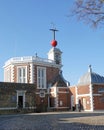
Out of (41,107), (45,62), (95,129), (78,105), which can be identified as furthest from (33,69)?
(95,129)

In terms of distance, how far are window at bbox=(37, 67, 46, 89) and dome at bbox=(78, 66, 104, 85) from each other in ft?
20.1

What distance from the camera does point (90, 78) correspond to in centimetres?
4647

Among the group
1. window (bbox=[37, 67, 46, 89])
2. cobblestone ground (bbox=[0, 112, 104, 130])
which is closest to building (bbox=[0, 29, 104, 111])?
window (bbox=[37, 67, 46, 89])

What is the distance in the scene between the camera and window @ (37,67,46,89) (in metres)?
50.3

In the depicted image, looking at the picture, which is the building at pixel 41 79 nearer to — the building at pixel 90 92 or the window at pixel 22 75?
the window at pixel 22 75

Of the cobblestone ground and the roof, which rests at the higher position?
the roof

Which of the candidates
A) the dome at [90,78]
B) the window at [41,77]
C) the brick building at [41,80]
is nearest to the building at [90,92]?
the dome at [90,78]

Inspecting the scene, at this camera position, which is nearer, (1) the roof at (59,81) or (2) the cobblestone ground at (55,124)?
(2) the cobblestone ground at (55,124)

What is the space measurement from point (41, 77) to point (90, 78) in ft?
28.6

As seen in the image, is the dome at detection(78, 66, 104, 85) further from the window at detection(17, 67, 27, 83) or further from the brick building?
the window at detection(17, 67, 27, 83)

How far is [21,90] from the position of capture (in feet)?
148

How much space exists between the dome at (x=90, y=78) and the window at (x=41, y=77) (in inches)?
242

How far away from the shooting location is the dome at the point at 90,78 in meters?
46.2

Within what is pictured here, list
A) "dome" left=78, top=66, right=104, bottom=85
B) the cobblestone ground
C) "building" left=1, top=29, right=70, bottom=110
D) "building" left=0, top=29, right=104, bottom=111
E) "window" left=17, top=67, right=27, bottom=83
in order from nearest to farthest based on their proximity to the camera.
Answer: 1. the cobblestone ground
2. "building" left=0, top=29, right=104, bottom=111
3. "dome" left=78, top=66, right=104, bottom=85
4. "building" left=1, top=29, right=70, bottom=110
5. "window" left=17, top=67, right=27, bottom=83
